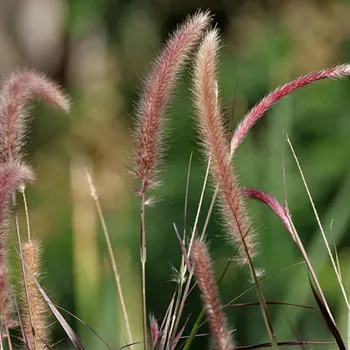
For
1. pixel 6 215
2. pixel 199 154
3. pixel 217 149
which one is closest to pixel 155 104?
pixel 217 149

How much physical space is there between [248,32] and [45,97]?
14.2 ft

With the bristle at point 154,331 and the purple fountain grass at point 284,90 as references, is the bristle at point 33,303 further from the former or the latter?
the purple fountain grass at point 284,90

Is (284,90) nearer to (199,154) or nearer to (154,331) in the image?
(154,331)

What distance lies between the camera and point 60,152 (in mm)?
5738

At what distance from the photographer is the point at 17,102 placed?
1317 mm

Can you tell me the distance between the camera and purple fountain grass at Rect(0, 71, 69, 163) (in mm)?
1300

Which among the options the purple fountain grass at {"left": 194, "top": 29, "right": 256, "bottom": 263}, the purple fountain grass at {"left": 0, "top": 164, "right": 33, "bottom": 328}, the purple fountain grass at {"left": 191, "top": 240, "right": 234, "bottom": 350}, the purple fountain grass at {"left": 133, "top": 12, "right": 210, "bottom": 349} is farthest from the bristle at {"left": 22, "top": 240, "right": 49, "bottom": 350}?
the purple fountain grass at {"left": 191, "top": 240, "right": 234, "bottom": 350}

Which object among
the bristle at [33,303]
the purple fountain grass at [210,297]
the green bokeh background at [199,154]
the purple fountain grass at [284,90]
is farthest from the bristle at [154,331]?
the green bokeh background at [199,154]

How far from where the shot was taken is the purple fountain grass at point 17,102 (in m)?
1.30

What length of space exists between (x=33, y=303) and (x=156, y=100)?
0.95 feet

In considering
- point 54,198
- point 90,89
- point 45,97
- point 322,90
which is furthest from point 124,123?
point 45,97

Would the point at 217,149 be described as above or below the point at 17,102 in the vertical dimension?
below

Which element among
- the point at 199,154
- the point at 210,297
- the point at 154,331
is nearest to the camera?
the point at 210,297

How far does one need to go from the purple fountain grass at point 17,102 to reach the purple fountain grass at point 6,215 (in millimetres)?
64
